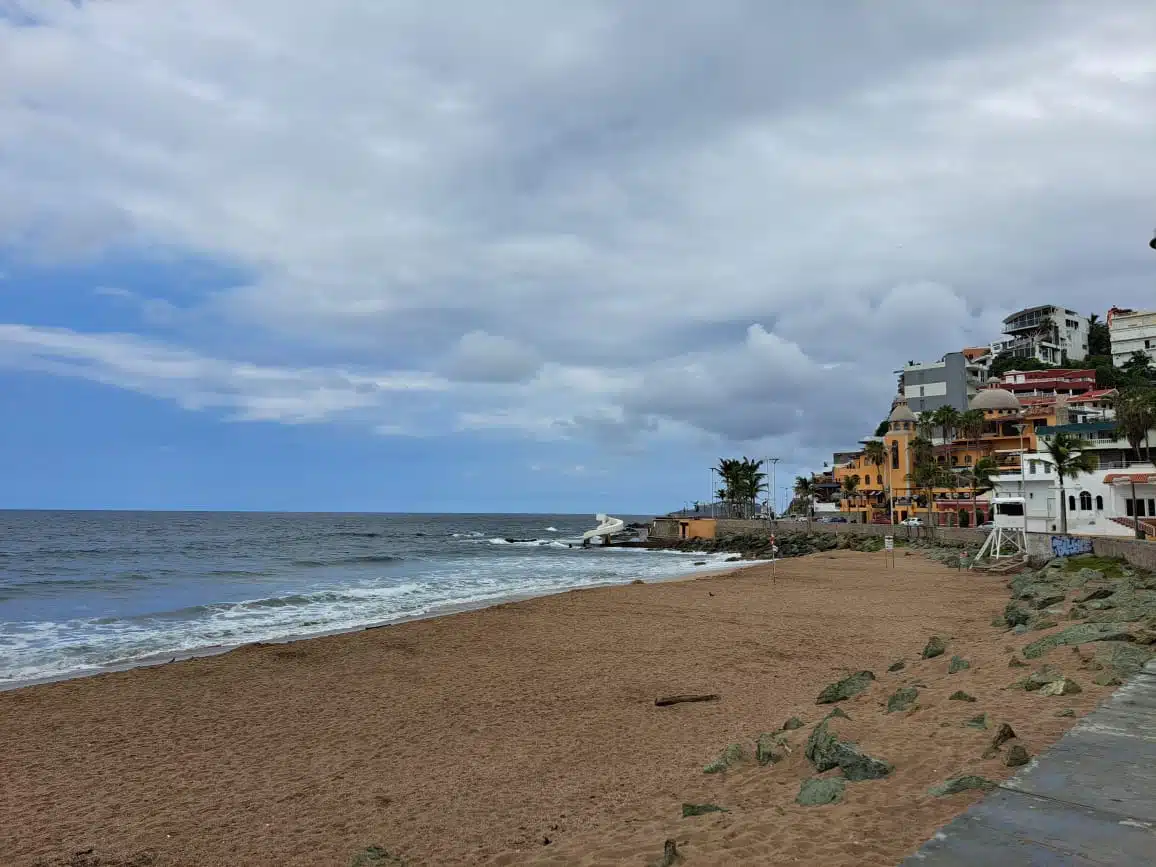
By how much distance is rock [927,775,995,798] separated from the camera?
6.55 metres

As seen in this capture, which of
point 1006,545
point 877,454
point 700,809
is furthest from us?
point 877,454

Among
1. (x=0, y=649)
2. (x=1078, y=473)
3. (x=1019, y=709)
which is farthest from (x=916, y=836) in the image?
(x=1078, y=473)

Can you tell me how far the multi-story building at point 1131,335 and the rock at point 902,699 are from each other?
4700 inches

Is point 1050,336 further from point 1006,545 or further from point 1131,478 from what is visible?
point 1006,545

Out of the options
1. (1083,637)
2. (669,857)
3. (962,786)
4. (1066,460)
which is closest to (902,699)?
(1083,637)

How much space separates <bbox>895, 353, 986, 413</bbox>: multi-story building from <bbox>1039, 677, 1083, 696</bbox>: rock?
91112 millimetres

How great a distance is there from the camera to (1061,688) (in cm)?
969

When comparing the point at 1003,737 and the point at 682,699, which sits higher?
the point at 1003,737

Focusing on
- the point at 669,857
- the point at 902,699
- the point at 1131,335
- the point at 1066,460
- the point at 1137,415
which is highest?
the point at 1131,335

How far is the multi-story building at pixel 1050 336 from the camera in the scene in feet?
401

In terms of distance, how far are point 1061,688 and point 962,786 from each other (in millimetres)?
4126

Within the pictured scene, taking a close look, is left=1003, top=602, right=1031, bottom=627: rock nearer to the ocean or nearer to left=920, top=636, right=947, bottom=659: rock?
left=920, top=636, right=947, bottom=659: rock

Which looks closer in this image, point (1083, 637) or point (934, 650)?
point (1083, 637)

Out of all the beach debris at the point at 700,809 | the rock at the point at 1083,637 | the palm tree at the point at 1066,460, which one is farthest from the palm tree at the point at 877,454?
the beach debris at the point at 700,809
